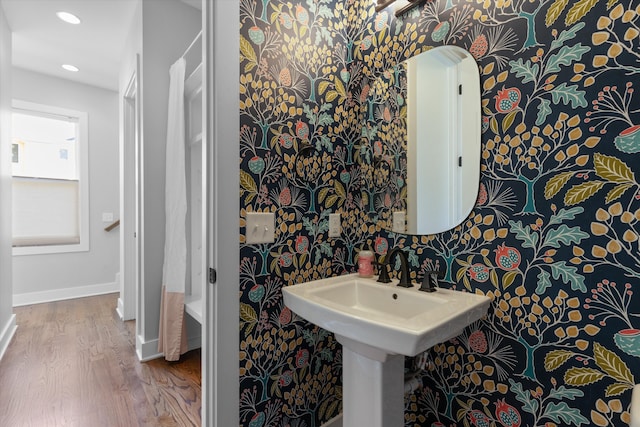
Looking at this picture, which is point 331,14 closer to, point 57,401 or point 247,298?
point 247,298

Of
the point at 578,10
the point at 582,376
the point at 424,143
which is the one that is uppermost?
the point at 578,10

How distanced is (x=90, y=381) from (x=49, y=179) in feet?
9.87

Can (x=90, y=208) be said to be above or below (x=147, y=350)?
above

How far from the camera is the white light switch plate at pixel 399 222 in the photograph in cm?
138

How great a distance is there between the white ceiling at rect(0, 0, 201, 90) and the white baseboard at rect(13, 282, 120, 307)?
8.69 ft

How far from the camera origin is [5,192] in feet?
8.59

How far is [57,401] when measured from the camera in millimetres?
1803

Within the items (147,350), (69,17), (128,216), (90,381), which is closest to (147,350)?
(147,350)

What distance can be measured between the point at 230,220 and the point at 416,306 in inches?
30.2

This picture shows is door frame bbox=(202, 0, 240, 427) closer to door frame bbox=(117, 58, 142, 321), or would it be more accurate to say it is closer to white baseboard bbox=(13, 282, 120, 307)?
door frame bbox=(117, 58, 142, 321)

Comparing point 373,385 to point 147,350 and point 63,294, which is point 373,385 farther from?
point 63,294

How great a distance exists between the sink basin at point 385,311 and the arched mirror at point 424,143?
0.93 feet

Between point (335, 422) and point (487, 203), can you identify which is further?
point (335, 422)

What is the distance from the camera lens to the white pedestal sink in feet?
2.77
